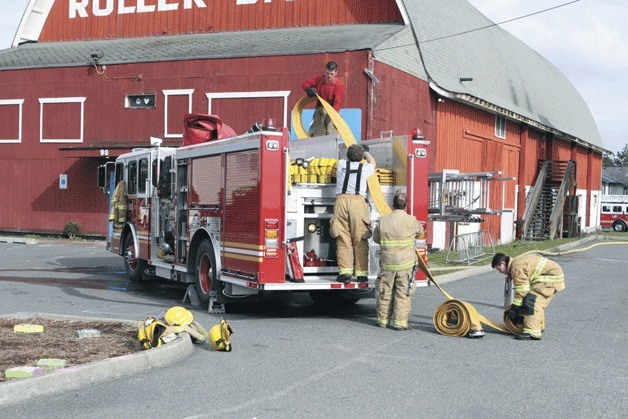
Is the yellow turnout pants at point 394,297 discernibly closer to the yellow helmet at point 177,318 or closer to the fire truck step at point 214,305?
the fire truck step at point 214,305

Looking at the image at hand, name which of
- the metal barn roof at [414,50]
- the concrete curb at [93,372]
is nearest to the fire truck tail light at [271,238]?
the concrete curb at [93,372]

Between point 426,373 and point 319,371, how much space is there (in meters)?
1.01

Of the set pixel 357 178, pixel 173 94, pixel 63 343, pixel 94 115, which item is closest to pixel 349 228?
pixel 357 178

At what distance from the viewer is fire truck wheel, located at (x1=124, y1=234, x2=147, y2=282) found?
1573 centimetres

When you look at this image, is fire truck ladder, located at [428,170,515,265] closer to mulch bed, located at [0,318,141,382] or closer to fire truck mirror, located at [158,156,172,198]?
fire truck mirror, located at [158,156,172,198]

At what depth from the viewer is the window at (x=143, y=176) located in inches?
596

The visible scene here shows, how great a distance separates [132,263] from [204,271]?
12.8 ft

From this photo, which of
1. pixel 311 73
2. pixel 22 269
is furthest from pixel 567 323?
pixel 311 73

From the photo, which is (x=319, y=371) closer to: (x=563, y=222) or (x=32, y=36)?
(x=32, y=36)

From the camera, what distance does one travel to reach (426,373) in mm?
8078

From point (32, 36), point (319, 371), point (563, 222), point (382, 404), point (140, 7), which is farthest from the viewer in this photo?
point (563, 222)

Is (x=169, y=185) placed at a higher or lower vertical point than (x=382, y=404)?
higher

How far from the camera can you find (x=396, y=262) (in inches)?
425

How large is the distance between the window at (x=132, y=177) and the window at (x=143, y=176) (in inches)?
10.3
